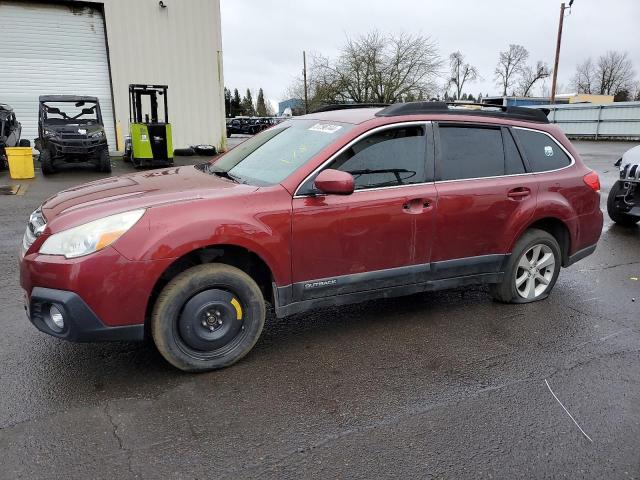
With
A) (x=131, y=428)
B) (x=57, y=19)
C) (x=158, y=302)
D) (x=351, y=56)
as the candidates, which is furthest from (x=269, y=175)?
(x=351, y=56)

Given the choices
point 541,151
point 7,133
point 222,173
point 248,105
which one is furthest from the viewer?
point 248,105

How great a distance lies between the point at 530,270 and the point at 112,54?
17.8m

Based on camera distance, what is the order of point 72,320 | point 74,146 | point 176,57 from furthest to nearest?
point 176,57, point 74,146, point 72,320

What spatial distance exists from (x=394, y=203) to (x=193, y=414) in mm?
1991

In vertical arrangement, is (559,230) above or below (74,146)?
below

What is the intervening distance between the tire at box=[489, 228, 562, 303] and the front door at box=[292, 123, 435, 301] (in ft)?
3.32

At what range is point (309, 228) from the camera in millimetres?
3426

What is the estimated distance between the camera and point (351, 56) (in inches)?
1328

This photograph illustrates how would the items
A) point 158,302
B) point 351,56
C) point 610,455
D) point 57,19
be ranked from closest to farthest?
point 610,455 → point 158,302 → point 57,19 → point 351,56

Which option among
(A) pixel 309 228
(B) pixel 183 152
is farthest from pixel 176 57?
(A) pixel 309 228

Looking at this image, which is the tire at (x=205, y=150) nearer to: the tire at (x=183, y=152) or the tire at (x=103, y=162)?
the tire at (x=183, y=152)

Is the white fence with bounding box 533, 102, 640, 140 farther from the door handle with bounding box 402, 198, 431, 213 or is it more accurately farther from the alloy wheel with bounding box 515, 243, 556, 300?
the door handle with bounding box 402, 198, 431, 213

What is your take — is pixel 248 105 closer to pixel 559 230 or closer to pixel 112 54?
pixel 112 54

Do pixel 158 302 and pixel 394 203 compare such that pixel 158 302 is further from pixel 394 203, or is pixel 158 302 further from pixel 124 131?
pixel 124 131
